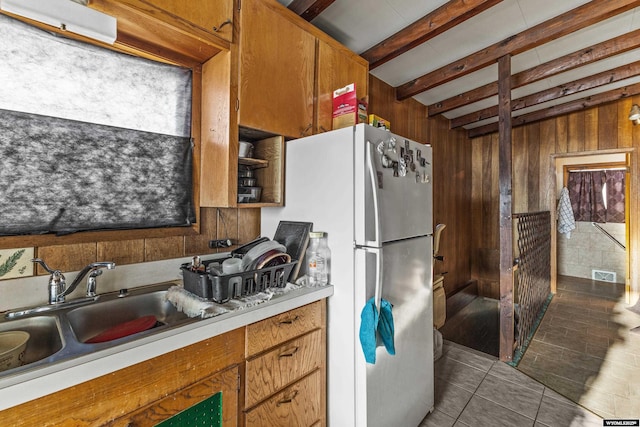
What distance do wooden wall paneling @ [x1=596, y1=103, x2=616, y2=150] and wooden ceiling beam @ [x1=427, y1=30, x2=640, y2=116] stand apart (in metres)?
1.92

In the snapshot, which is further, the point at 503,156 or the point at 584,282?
the point at 584,282

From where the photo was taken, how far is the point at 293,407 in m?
1.35

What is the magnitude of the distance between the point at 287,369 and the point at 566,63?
3539 millimetres

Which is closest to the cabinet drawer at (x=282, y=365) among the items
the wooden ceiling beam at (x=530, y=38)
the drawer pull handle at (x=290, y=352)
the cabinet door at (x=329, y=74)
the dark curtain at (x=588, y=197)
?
the drawer pull handle at (x=290, y=352)

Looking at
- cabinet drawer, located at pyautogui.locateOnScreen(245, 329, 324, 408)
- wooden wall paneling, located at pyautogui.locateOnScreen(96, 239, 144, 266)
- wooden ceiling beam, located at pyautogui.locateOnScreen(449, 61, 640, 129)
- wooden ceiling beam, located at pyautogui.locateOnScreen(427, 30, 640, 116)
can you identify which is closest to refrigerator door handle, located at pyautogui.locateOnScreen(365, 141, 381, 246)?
cabinet drawer, located at pyautogui.locateOnScreen(245, 329, 324, 408)

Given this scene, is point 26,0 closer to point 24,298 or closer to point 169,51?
point 169,51

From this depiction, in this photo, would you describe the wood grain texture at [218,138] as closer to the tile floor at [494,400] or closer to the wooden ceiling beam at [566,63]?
the tile floor at [494,400]

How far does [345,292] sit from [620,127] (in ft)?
15.9

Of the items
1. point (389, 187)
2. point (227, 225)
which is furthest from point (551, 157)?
point (227, 225)

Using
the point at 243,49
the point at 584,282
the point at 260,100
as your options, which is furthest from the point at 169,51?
the point at 584,282

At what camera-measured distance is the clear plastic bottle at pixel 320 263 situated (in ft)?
4.97

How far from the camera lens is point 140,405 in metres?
0.92

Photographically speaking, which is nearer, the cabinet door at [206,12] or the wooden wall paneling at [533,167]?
the cabinet door at [206,12]

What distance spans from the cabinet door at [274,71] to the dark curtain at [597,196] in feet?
20.9
